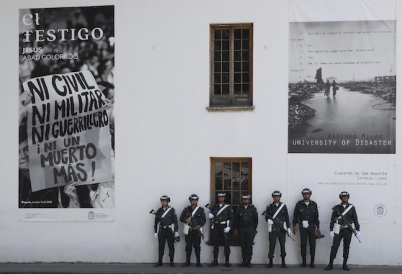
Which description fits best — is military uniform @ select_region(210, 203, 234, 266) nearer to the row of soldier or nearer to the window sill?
the row of soldier

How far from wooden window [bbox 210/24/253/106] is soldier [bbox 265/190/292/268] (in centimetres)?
284

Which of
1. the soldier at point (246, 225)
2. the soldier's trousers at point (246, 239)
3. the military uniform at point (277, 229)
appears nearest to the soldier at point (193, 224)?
the soldier at point (246, 225)

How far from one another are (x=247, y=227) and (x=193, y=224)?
1.43 m

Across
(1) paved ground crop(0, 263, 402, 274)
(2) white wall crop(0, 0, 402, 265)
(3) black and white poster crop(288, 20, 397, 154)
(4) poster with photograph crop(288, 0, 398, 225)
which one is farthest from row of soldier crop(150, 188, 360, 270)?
(3) black and white poster crop(288, 20, 397, 154)

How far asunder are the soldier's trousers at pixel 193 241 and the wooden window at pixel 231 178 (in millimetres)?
1113

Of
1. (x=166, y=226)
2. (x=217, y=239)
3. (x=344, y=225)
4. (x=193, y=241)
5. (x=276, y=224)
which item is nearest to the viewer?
(x=344, y=225)

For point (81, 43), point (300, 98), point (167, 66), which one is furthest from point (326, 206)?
point (81, 43)

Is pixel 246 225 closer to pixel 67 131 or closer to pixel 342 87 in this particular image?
pixel 342 87

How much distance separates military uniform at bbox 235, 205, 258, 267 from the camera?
17.2 meters

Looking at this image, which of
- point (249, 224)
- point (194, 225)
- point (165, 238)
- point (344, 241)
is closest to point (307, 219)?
point (344, 241)

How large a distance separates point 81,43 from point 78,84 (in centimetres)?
115

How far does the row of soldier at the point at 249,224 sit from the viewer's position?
1686 cm

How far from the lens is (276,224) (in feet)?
56.3

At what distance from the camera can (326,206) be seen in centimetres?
1752
